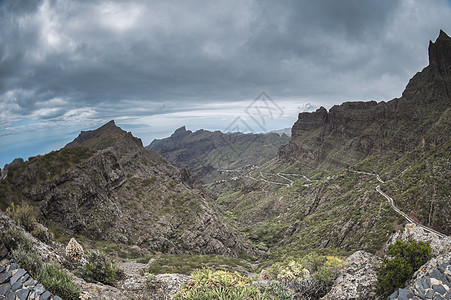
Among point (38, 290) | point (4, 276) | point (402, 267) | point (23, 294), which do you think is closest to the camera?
point (23, 294)

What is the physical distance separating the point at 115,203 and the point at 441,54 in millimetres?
122740

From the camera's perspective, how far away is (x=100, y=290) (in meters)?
9.85

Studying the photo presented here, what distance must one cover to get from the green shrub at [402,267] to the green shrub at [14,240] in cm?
1473

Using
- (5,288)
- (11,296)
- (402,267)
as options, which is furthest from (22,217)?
(402,267)

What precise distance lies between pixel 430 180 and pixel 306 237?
89.1 feet

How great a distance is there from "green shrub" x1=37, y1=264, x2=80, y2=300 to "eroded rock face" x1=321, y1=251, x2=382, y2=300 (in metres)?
11.2

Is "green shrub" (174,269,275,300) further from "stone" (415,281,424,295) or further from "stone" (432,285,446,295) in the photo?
"stone" (432,285,446,295)

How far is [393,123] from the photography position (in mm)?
85438

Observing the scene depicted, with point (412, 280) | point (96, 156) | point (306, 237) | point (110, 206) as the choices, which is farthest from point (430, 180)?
point (96, 156)

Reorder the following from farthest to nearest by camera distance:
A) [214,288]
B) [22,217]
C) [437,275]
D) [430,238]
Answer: [22,217], [430,238], [214,288], [437,275]

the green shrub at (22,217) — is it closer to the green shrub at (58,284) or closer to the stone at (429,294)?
the green shrub at (58,284)

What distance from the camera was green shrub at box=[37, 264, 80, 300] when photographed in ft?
24.3

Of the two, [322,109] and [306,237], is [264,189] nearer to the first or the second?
[306,237]

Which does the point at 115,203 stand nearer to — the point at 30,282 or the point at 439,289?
the point at 30,282
